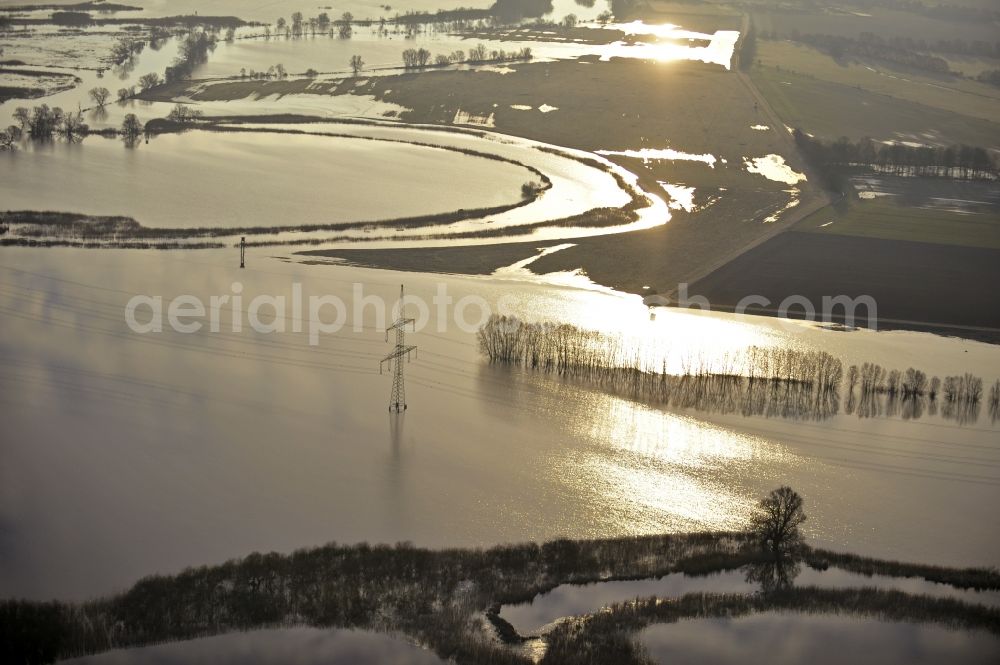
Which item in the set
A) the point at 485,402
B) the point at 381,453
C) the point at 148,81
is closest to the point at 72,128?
the point at 148,81

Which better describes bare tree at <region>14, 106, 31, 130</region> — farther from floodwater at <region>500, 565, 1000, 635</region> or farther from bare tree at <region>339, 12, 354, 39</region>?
floodwater at <region>500, 565, 1000, 635</region>

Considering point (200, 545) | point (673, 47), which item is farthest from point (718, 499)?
point (673, 47)

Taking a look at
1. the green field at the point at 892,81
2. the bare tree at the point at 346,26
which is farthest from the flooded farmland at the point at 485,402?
the bare tree at the point at 346,26

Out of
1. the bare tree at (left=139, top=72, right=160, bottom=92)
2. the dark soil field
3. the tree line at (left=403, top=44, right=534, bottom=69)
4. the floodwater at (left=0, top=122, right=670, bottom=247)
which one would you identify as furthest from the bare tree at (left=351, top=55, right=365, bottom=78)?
the dark soil field

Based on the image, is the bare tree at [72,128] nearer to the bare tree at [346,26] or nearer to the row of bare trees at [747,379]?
the row of bare trees at [747,379]

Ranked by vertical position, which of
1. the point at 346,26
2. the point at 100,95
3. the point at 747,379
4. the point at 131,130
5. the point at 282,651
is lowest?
the point at 282,651

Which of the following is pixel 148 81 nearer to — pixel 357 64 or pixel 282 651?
pixel 357 64
